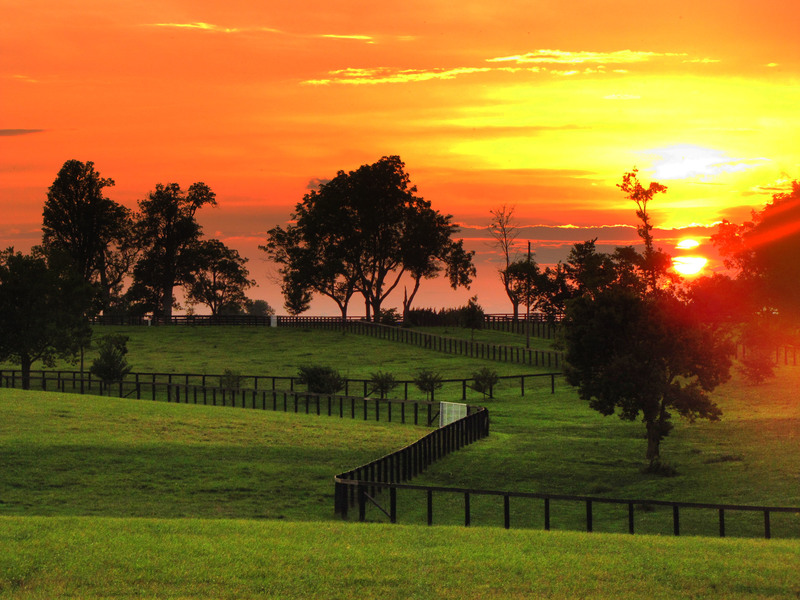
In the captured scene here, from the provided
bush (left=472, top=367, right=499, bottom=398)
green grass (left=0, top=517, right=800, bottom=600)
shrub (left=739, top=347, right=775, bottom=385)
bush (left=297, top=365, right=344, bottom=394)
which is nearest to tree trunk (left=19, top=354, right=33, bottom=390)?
bush (left=297, top=365, right=344, bottom=394)

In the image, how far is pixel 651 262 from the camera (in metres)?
86.8

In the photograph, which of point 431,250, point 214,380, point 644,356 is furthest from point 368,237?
point 644,356

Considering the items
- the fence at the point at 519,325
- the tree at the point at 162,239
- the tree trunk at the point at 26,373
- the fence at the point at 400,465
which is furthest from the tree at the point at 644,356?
the tree at the point at 162,239

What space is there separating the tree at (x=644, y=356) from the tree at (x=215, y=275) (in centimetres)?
8471

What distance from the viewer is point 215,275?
12038cm

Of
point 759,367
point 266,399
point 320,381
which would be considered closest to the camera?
point 759,367

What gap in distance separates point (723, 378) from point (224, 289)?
91.9m

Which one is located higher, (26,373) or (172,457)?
(26,373)

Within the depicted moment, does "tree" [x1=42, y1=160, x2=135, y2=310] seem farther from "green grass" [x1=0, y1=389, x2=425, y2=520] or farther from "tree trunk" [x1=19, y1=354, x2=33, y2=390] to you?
"green grass" [x1=0, y1=389, x2=425, y2=520]

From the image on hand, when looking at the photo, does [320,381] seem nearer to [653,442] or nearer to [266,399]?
[266,399]

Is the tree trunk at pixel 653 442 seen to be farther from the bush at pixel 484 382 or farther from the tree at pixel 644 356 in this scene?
the bush at pixel 484 382

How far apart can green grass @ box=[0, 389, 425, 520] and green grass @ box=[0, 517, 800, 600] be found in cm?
657

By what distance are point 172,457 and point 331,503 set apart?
26.2 ft

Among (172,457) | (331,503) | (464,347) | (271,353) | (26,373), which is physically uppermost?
(464,347)
